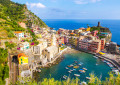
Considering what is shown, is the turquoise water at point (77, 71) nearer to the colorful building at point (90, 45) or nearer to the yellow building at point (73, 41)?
the colorful building at point (90, 45)

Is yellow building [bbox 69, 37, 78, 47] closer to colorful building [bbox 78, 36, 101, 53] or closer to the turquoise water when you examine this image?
colorful building [bbox 78, 36, 101, 53]

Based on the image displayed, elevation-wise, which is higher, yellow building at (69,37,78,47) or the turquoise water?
yellow building at (69,37,78,47)

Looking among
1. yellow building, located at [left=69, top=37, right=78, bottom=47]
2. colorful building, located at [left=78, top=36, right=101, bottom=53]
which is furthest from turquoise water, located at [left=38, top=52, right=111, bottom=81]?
yellow building, located at [left=69, top=37, right=78, bottom=47]

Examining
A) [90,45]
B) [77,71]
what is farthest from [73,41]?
[77,71]

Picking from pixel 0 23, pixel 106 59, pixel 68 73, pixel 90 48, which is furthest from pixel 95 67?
pixel 0 23

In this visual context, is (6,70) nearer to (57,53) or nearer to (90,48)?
(57,53)

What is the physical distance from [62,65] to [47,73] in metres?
4.67

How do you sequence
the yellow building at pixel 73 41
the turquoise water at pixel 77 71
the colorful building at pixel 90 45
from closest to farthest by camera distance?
the turquoise water at pixel 77 71, the colorful building at pixel 90 45, the yellow building at pixel 73 41

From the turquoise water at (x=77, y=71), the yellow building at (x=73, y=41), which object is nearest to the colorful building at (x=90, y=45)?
the yellow building at (x=73, y=41)

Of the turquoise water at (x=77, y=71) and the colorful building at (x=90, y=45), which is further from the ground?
the colorful building at (x=90, y=45)

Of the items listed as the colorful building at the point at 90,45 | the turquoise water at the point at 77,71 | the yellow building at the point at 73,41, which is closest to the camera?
the turquoise water at the point at 77,71

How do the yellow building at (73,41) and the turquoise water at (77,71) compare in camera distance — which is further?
the yellow building at (73,41)

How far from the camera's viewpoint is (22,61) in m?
17.4

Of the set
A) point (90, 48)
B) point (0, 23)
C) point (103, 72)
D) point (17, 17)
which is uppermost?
point (17, 17)
